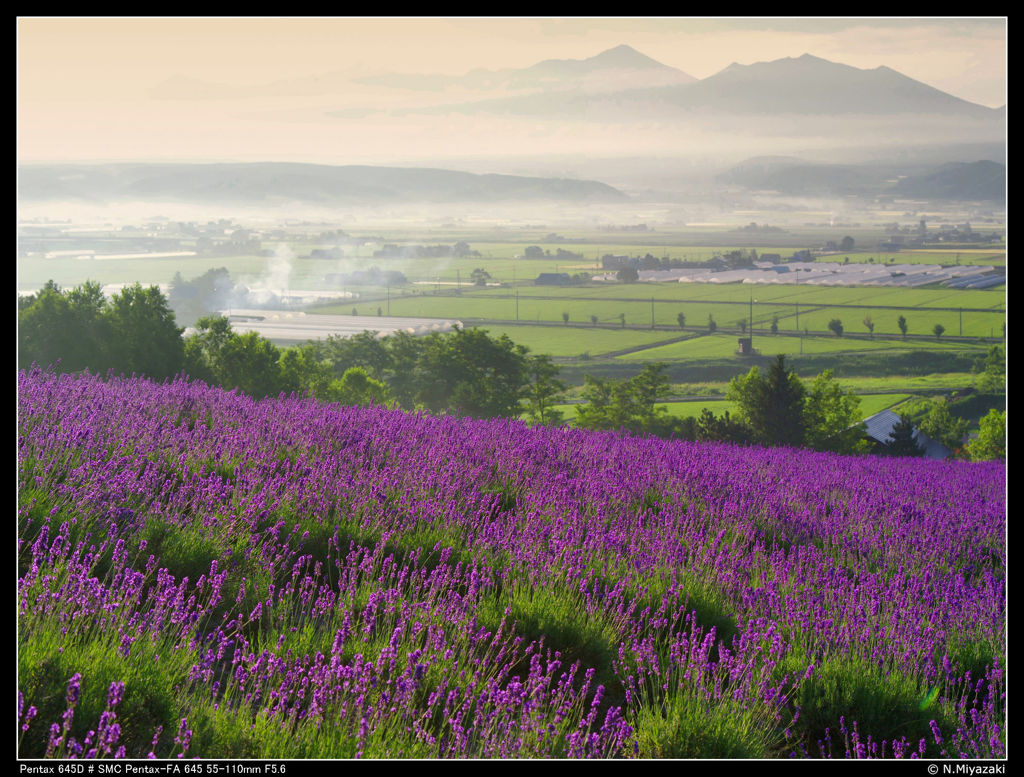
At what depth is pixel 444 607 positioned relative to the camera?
2.65 meters

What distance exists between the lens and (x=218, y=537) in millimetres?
A: 2936

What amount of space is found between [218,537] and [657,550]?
1770 mm

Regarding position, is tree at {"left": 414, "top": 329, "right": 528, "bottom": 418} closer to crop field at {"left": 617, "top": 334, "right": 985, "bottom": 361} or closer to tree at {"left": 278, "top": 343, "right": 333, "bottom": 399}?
tree at {"left": 278, "top": 343, "right": 333, "bottom": 399}

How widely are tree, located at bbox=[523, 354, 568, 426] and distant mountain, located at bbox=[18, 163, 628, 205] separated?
692 centimetres

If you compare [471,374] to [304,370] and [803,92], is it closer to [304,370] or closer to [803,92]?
[304,370]

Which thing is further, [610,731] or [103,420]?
[103,420]

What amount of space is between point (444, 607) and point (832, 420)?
121 ft

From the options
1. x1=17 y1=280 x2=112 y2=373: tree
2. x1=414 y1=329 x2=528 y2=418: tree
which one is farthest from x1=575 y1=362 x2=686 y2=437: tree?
x1=17 y1=280 x2=112 y2=373: tree

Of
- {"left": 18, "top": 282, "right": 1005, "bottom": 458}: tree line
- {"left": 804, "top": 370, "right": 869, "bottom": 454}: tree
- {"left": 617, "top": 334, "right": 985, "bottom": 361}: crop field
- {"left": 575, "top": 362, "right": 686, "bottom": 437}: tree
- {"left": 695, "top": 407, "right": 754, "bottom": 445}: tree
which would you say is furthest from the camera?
{"left": 617, "top": 334, "right": 985, "bottom": 361}: crop field

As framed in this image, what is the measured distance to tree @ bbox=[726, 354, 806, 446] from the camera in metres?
30.5

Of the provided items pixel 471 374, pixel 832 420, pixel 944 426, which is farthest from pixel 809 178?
pixel 471 374

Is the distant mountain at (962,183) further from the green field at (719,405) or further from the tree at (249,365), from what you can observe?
the tree at (249,365)
